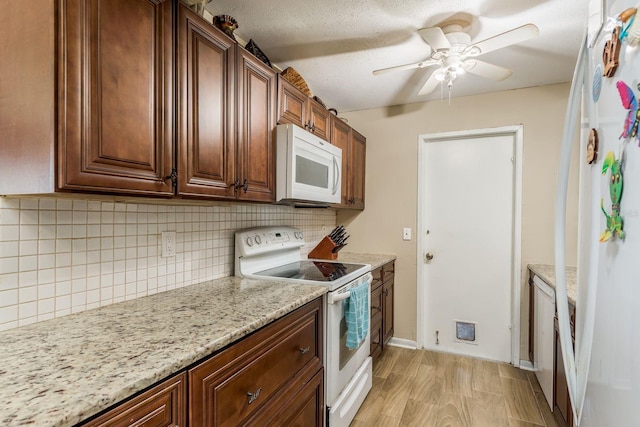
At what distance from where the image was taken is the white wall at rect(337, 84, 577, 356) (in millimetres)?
2627

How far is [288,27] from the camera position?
1832 mm

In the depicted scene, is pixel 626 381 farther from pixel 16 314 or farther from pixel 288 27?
pixel 288 27

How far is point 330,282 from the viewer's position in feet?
5.67

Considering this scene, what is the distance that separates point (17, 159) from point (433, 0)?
5.79 ft

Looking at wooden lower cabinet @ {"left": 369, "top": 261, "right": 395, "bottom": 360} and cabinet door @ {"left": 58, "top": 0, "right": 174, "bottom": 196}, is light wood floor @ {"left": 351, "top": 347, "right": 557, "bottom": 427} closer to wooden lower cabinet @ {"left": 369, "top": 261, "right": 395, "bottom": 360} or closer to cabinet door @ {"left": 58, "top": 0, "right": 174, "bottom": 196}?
wooden lower cabinet @ {"left": 369, "top": 261, "right": 395, "bottom": 360}

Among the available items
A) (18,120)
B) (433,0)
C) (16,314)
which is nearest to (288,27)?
(433,0)

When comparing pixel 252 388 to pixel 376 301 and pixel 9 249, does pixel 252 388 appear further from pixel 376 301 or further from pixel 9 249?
pixel 376 301

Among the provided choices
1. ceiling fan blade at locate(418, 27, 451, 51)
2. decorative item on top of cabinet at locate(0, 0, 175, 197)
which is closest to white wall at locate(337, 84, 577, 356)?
ceiling fan blade at locate(418, 27, 451, 51)

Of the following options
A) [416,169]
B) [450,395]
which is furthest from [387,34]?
[450,395]

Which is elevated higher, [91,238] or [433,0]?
[433,0]

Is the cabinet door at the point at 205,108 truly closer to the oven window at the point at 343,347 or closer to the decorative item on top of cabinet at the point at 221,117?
the decorative item on top of cabinet at the point at 221,117

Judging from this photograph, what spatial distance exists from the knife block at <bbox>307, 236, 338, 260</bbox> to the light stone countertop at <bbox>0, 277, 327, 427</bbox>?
1.26 meters

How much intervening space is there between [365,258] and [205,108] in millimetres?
2010

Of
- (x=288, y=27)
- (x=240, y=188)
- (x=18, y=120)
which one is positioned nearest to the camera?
(x=18, y=120)
